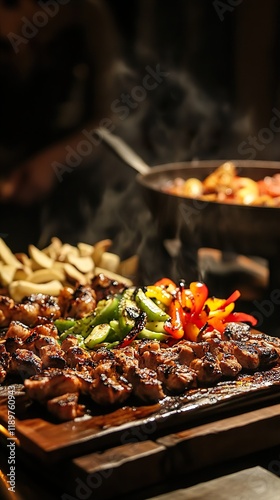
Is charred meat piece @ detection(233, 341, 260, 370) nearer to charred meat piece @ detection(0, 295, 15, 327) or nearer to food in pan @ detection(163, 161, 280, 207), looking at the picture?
charred meat piece @ detection(0, 295, 15, 327)

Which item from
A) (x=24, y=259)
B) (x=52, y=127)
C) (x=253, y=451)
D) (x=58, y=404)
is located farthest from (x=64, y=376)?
(x=52, y=127)

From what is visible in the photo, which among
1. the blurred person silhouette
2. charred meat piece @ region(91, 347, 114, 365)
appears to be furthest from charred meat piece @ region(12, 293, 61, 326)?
the blurred person silhouette

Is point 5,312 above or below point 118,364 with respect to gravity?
above

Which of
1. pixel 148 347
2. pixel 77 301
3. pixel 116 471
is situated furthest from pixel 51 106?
pixel 116 471

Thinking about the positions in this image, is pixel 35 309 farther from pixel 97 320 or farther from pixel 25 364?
pixel 25 364

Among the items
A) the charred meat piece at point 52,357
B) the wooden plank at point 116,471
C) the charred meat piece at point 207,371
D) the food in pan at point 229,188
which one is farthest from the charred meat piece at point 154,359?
the food in pan at point 229,188

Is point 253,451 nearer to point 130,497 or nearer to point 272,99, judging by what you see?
point 130,497

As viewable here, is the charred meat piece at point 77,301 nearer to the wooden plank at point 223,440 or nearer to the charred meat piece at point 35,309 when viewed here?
the charred meat piece at point 35,309
